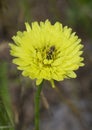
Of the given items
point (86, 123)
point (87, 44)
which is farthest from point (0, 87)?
point (87, 44)

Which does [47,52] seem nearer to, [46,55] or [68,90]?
[46,55]

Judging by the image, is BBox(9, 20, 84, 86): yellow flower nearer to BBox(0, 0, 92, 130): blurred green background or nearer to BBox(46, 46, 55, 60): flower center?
BBox(46, 46, 55, 60): flower center

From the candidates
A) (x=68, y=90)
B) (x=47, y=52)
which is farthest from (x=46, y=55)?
(x=68, y=90)

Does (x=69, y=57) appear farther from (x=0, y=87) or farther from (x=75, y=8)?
(x=75, y=8)

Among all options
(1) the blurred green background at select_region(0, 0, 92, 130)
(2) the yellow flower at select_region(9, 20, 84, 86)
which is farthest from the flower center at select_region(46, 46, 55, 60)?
(1) the blurred green background at select_region(0, 0, 92, 130)

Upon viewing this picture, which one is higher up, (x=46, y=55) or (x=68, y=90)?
(x=46, y=55)

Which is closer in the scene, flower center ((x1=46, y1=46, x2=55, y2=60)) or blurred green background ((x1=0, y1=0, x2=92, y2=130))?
flower center ((x1=46, y1=46, x2=55, y2=60))

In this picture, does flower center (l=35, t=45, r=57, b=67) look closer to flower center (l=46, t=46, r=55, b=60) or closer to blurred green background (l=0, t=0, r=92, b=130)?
flower center (l=46, t=46, r=55, b=60)

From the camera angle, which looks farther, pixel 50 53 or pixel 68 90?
pixel 68 90

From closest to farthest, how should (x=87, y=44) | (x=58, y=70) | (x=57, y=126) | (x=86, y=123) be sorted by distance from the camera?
(x=58, y=70)
(x=86, y=123)
(x=57, y=126)
(x=87, y=44)
